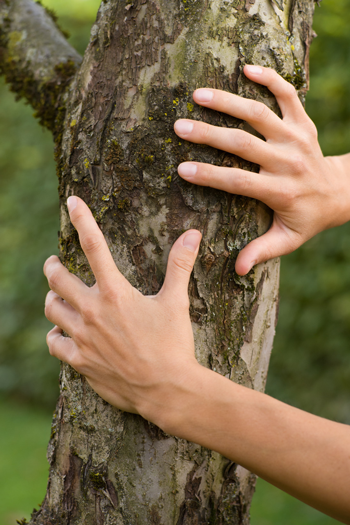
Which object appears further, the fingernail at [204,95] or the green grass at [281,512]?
the green grass at [281,512]

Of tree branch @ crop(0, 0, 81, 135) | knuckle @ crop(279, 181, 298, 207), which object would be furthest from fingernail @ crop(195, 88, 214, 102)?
tree branch @ crop(0, 0, 81, 135)

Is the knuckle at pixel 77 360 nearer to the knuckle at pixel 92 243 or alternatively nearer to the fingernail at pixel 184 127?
the knuckle at pixel 92 243

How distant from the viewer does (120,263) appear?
3.98ft

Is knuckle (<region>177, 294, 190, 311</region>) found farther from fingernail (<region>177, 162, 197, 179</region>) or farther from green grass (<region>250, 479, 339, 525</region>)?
green grass (<region>250, 479, 339, 525</region>)

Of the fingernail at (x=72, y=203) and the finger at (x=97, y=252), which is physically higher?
the fingernail at (x=72, y=203)

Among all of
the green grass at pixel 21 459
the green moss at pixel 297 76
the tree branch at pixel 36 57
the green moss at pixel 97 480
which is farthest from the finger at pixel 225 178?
the green grass at pixel 21 459

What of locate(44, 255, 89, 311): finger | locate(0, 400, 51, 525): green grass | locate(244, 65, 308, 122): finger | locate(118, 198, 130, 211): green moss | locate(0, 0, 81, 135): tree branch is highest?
locate(0, 0, 81, 135): tree branch

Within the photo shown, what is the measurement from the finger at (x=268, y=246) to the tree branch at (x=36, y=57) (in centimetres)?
88

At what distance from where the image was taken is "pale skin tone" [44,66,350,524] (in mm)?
982

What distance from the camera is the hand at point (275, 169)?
1.13 metres

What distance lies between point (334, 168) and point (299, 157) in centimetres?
23

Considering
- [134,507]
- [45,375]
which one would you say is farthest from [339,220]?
[45,375]

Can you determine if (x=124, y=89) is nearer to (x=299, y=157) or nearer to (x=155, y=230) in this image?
(x=155, y=230)

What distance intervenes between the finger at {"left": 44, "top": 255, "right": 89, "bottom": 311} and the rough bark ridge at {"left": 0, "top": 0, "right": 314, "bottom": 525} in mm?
73
